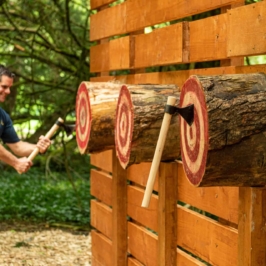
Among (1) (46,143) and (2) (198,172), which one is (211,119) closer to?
(2) (198,172)

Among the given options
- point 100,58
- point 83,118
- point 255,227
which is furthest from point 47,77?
point 255,227

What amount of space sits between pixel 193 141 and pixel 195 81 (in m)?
0.22

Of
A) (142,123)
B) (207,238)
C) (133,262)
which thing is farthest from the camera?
(133,262)

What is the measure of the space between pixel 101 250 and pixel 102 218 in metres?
0.26

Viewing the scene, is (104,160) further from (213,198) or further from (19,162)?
(213,198)

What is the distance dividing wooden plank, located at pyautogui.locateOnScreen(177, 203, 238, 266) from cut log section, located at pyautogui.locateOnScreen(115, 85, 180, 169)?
40 cm

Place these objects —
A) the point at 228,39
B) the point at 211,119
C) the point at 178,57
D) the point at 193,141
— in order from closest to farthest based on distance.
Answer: the point at 211,119 → the point at 193,141 → the point at 228,39 → the point at 178,57

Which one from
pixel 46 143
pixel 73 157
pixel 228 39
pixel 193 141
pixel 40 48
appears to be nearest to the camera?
pixel 193 141

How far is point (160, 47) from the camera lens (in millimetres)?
Answer: 3955

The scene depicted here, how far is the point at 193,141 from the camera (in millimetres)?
2555

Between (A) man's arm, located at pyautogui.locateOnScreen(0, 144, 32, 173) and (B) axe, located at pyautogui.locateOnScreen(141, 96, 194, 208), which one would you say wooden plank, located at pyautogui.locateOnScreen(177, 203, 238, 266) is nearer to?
→ (B) axe, located at pyautogui.locateOnScreen(141, 96, 194, 208)

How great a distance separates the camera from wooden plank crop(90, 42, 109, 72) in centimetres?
516

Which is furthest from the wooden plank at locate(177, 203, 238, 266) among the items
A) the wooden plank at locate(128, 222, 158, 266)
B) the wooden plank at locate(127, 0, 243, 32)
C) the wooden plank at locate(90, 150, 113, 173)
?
the wooden plank at locate(90, 150, 113, 173)

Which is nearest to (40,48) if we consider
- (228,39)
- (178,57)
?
(178,57)
